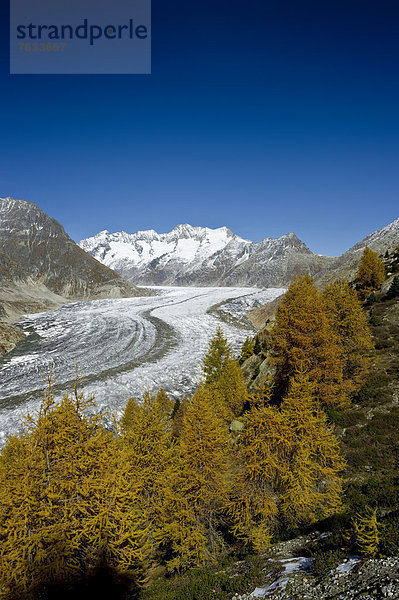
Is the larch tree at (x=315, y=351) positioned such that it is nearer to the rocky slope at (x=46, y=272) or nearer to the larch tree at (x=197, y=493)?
the larch tree at (x=197, y=493)

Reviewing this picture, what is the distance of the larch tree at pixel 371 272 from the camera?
43.5 m

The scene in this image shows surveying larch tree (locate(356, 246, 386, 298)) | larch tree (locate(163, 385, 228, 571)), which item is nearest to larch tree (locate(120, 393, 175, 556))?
larch tree (locate(163, 385, 228, 571))

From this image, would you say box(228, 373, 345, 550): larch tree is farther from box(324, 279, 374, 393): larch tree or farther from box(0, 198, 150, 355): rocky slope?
box(0, 198, 150, 355): rocky slope

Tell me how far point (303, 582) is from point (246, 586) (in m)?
2.00

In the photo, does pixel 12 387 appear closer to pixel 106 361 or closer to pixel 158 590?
pixel 106 361

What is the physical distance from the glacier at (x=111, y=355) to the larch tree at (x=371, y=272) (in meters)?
26.3

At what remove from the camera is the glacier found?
132 ft

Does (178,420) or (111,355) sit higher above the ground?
(111,355)

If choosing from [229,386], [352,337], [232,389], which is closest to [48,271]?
[229,386]

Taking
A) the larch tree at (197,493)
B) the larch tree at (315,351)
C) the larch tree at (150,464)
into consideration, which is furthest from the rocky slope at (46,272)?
the larch tree at (197,493)

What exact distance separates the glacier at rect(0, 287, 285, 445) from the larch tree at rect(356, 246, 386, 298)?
26297 millimetres

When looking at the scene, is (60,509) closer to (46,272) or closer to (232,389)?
(232,389)

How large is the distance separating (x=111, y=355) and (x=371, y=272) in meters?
44.0

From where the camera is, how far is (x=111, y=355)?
5619cm
